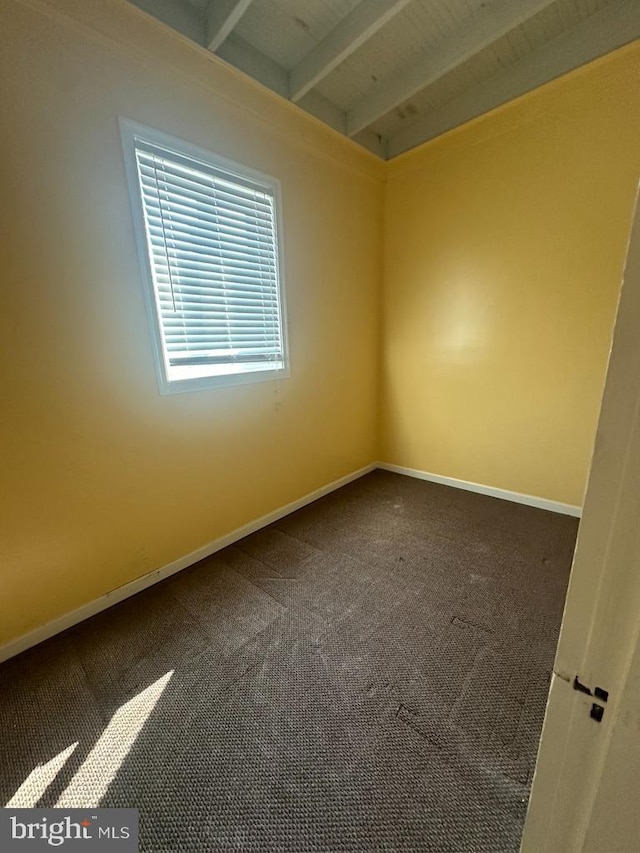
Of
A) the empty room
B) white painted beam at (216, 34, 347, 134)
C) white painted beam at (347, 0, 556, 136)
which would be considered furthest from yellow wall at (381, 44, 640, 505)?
Answer: white painted beam at (216, 34, 347, 134)

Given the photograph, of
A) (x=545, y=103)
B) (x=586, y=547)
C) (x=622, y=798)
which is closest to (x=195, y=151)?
(x=545, y=103)

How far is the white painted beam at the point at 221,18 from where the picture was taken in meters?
1.49

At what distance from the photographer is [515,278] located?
7.69ft

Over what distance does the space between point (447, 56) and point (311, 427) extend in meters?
2.42

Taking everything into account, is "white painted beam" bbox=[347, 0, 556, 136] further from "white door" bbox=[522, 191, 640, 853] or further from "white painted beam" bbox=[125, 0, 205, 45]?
"white door" bbox=[522, 191, 640, 853]

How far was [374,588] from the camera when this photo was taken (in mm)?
1759

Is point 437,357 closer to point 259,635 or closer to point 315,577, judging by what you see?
point 315,577

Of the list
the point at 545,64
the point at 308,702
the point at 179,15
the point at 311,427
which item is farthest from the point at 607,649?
the point at 545,64

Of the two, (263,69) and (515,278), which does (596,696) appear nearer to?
(515,278)

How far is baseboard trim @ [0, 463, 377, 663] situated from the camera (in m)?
1.46

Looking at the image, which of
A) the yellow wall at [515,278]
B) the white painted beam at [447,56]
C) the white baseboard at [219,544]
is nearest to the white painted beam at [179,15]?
the white painted beam at [447,56]

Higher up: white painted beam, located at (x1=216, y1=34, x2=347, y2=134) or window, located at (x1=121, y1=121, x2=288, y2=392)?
white painted beam, located at (x1=216, y1=34, x2=347, y2=134)

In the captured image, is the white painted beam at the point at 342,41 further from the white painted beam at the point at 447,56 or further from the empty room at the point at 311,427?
the white painted beam at the point at 447,56

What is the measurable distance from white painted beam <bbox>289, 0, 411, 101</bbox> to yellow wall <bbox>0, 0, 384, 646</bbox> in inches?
7.7
